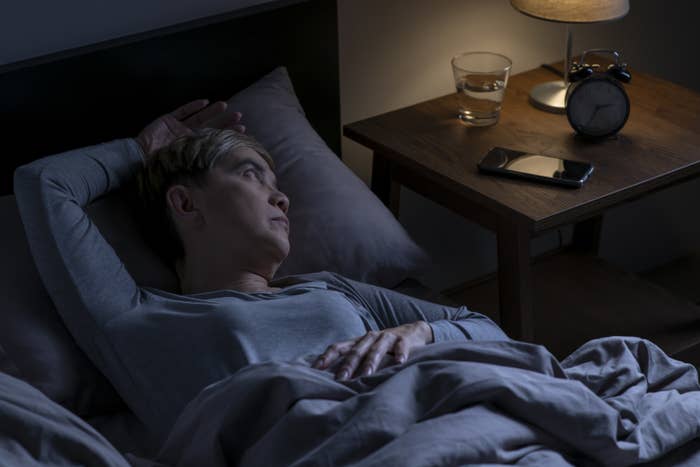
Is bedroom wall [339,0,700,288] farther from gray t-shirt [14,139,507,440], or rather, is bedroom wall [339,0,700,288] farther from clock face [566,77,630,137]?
gray t-shirt [14,139,507,440]

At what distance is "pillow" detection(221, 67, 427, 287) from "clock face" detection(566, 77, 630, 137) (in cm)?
46

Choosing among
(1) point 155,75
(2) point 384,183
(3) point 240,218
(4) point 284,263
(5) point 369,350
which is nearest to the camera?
(5) point 369,350

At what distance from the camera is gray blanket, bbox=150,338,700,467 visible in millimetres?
1195

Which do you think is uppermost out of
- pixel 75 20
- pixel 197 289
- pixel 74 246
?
pixel 75 20

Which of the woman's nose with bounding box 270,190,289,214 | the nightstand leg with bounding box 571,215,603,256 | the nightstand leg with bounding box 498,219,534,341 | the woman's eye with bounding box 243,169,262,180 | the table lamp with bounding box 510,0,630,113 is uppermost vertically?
the table lamp with bounding box 510,0,630,113

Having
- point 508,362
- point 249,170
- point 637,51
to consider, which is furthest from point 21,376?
point 637,51

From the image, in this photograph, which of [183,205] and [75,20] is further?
[75,20]

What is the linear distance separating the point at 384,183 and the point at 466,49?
419 millimetres

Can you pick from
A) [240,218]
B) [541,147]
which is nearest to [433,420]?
[240,218]

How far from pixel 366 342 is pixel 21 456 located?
50cm

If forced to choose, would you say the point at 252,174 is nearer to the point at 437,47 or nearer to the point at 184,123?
the point at 184,123

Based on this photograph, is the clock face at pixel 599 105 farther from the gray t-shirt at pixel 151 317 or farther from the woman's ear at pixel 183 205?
the woman's ear at pixel 183 205

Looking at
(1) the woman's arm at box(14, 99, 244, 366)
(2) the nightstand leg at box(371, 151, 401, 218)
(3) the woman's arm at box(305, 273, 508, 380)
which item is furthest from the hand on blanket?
(2) the nightstand leg at box(371, 151, 401, 218)

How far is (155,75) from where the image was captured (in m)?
1.90
